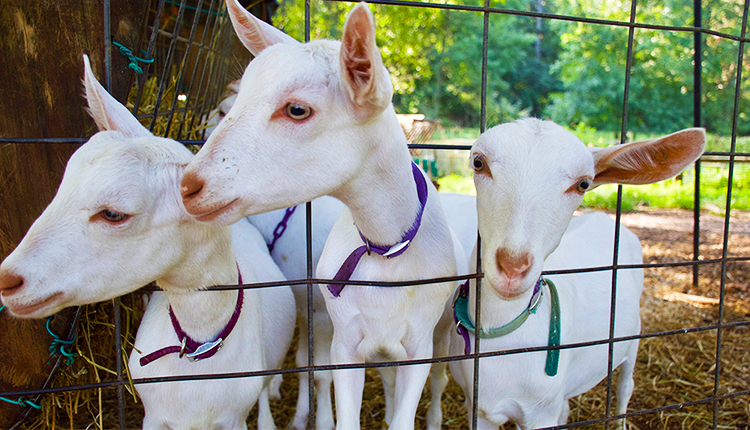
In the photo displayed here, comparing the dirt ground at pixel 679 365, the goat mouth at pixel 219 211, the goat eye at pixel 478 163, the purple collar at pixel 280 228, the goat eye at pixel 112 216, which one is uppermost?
the goat eye at pixel 478 163

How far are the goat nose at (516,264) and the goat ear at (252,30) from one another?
0.97m

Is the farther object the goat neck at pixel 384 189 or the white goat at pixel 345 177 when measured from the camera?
the goat neck at pixel 384 189

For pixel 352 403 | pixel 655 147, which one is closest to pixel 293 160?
pixel 352 403

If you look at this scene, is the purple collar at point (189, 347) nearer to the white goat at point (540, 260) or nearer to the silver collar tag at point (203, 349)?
the silver collar tag at point (203, 349)

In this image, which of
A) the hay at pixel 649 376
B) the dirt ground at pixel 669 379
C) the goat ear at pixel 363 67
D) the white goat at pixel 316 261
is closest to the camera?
the goat ear at pixel 363 67

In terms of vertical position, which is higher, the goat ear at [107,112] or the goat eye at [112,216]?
the goat ear at [107,112]

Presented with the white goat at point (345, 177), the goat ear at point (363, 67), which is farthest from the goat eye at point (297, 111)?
the goat ear at point (363, 67)

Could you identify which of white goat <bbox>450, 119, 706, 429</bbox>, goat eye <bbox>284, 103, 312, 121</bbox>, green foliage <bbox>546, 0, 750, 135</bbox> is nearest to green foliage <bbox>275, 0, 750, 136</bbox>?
green foliage <bbox>546, 0, 750, 135</bbox>

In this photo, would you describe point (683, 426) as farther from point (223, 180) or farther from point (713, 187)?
point (713, 187)

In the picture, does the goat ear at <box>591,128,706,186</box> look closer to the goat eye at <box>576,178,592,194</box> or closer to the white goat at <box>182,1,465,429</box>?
the goat eye at <box>576,178,592,194</box>

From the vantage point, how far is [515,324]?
2004 millimetres

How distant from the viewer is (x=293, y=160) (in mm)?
1403

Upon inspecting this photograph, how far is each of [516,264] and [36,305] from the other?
131 centimetres

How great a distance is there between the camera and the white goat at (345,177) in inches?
52.4
